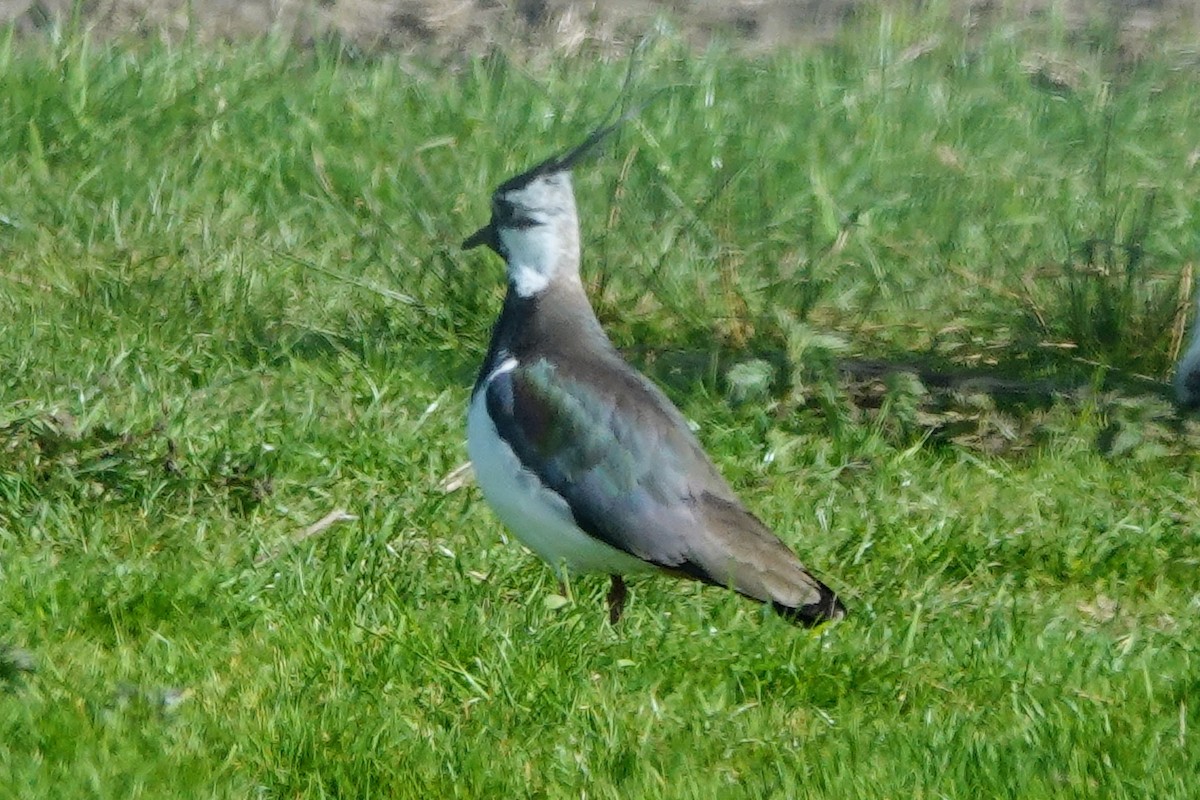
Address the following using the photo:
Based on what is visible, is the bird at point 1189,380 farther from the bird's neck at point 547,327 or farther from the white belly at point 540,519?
the white belly at point 540,519

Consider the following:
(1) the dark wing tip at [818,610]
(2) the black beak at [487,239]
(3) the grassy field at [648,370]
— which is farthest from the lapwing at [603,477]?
(2) the black beak at [487,239]

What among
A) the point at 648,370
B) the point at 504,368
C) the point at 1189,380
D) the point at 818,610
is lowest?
the point at 648,370

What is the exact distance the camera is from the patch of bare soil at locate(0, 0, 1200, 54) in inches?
368

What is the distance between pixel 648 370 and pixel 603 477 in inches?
68.2

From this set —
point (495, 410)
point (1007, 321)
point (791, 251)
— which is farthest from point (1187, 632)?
point (791, 251)

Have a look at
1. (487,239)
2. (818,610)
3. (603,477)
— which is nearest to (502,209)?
(487,239)

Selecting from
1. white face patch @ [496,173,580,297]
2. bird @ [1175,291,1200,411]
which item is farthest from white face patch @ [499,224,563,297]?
bird @ [1175,291,1200,411]

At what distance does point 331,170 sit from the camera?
7879 millimetres

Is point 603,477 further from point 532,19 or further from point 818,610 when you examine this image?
point 532,19

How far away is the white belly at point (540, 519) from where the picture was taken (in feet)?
15.3

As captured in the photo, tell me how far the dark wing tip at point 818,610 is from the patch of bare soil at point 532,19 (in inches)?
205

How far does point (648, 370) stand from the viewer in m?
6.39

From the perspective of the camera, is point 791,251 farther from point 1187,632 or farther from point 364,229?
point 1187,632

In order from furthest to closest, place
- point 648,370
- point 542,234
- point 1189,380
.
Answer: point 648,370 < point 1189,380 < point 542,234
